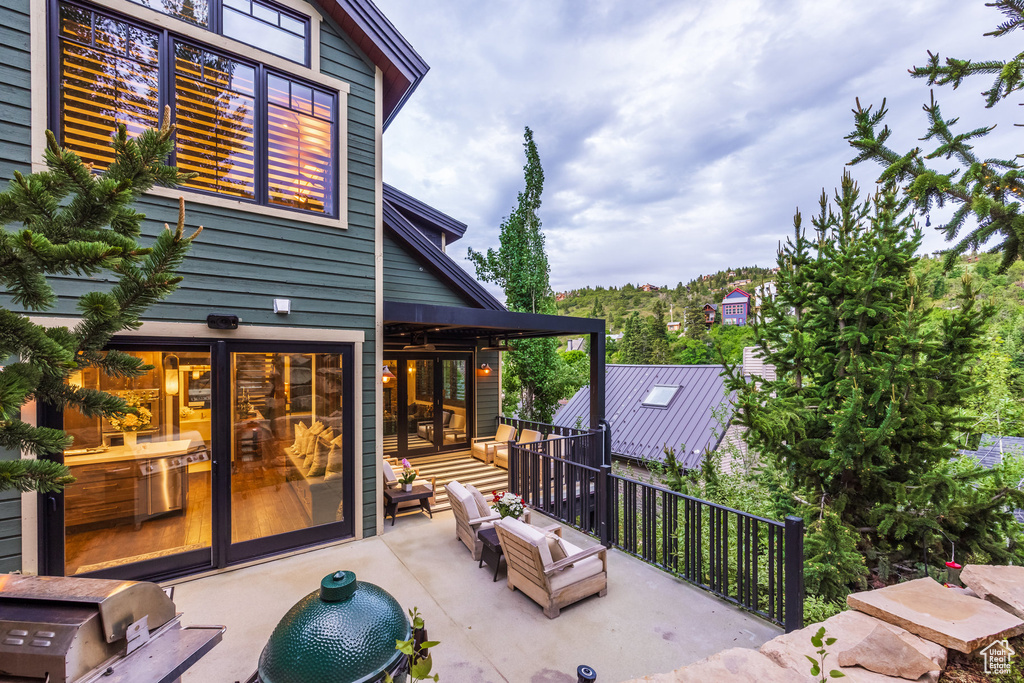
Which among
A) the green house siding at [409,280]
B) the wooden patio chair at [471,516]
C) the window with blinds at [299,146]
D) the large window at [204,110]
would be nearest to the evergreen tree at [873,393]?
the wooden patio chair at [471,516]

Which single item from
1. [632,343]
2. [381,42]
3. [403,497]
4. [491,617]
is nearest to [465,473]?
[403,497]

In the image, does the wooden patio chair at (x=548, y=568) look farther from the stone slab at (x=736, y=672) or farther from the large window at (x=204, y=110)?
the large window at (x=204, y=110)

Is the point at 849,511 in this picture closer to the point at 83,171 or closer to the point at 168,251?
the point at 168,251

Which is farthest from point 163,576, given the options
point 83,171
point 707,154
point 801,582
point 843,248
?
point 707,154

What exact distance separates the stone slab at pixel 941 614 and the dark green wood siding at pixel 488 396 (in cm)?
785

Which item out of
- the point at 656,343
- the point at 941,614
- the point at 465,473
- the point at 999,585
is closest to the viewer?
the point at 941,614

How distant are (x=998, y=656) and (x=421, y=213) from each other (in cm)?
906

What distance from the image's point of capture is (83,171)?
1306 mm

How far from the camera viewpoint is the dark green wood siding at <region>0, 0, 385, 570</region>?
340cm

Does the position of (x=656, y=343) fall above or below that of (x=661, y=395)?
above

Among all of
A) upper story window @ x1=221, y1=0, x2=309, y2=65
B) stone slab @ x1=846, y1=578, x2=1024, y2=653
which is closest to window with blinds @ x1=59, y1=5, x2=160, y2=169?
upper story window @ x1=221, y1=0, x2=309, y2=65

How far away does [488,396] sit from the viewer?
10109mm

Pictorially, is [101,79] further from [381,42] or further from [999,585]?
[999,585]

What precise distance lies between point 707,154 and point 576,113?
9019 mm
